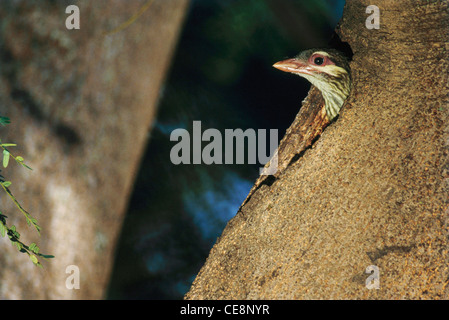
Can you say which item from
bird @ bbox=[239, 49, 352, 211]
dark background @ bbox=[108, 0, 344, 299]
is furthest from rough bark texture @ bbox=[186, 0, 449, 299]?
dark background @ bbox=[108, 0, 344, 299]

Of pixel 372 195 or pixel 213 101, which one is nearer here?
pixel 372 195

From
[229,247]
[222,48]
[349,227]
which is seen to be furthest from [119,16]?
[349,227]

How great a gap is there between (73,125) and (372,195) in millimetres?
873

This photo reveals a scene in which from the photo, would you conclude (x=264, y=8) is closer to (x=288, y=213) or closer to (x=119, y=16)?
(x=119, y=16)

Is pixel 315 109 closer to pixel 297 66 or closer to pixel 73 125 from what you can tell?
pixel 297 66

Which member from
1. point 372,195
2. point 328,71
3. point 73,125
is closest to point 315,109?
point 328,71

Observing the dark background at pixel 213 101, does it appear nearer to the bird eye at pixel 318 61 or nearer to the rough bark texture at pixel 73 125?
the rough bark texture at pixel 73 125

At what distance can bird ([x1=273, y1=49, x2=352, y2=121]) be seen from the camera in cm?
94

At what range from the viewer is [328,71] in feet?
3.33

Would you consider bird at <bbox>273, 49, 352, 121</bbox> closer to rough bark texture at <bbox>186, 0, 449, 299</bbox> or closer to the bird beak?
the bird beak

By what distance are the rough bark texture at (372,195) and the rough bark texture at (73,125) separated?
1.66ft

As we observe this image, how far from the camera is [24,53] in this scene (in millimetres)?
1027

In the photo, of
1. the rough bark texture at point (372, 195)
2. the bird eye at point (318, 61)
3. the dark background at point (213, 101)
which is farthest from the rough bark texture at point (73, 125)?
the bird eye at point (318, 61)

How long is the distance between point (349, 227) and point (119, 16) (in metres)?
1.01
